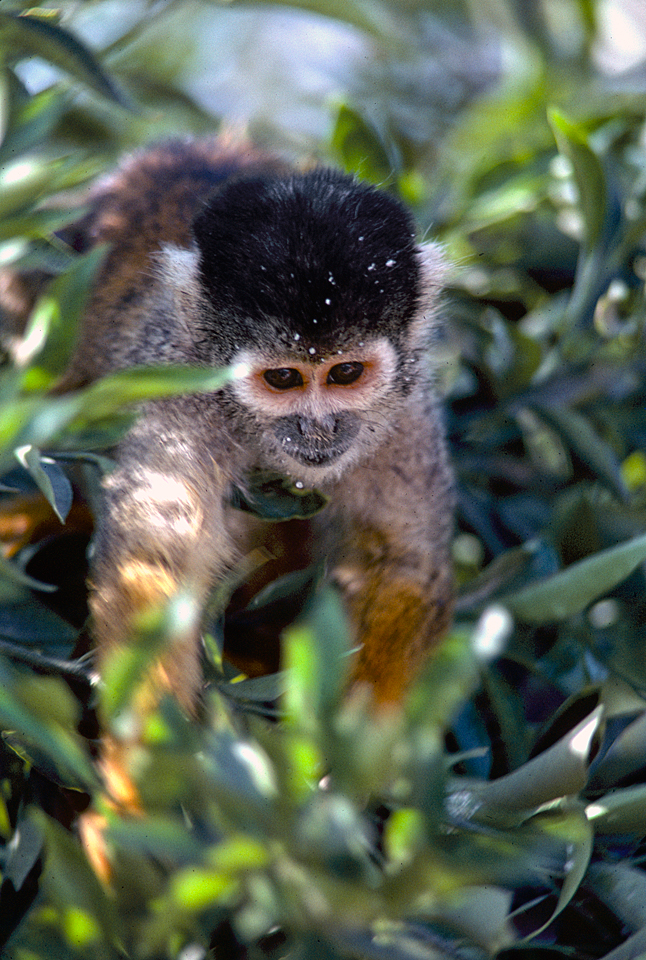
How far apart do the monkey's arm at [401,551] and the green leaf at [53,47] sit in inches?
43.3

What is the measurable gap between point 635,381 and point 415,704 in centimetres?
181

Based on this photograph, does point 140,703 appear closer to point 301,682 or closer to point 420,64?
point 301,682

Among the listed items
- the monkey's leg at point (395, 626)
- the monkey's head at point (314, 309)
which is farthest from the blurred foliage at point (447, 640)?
the monkey's head at point (314, 309)

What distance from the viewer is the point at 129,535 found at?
1731 mm

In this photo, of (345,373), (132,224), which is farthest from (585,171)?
(132,224)

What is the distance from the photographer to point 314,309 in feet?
5.79

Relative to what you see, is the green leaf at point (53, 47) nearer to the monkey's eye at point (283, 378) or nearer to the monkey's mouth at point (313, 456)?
the monkey's eye at point (283, 378)

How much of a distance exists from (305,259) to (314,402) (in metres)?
0.37

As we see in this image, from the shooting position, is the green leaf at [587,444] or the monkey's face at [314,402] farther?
the green leaf at [587,444]

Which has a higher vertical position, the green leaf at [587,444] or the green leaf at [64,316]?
the green leaf at [64,316]

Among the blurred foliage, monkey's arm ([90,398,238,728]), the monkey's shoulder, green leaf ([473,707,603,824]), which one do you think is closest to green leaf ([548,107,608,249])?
the blurred foliage

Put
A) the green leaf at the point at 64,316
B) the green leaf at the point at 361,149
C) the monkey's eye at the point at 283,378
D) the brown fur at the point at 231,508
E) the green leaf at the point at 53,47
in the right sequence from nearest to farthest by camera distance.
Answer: the green leaf at the point at 64,316, the green leaf at the point at 53,47, the brown fur at the point at 231,508, the monkey's eye at the point at 283,378, the green leaf at the point at 361,149

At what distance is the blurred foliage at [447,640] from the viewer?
0.86 metres

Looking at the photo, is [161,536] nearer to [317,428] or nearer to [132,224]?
[317,428]
